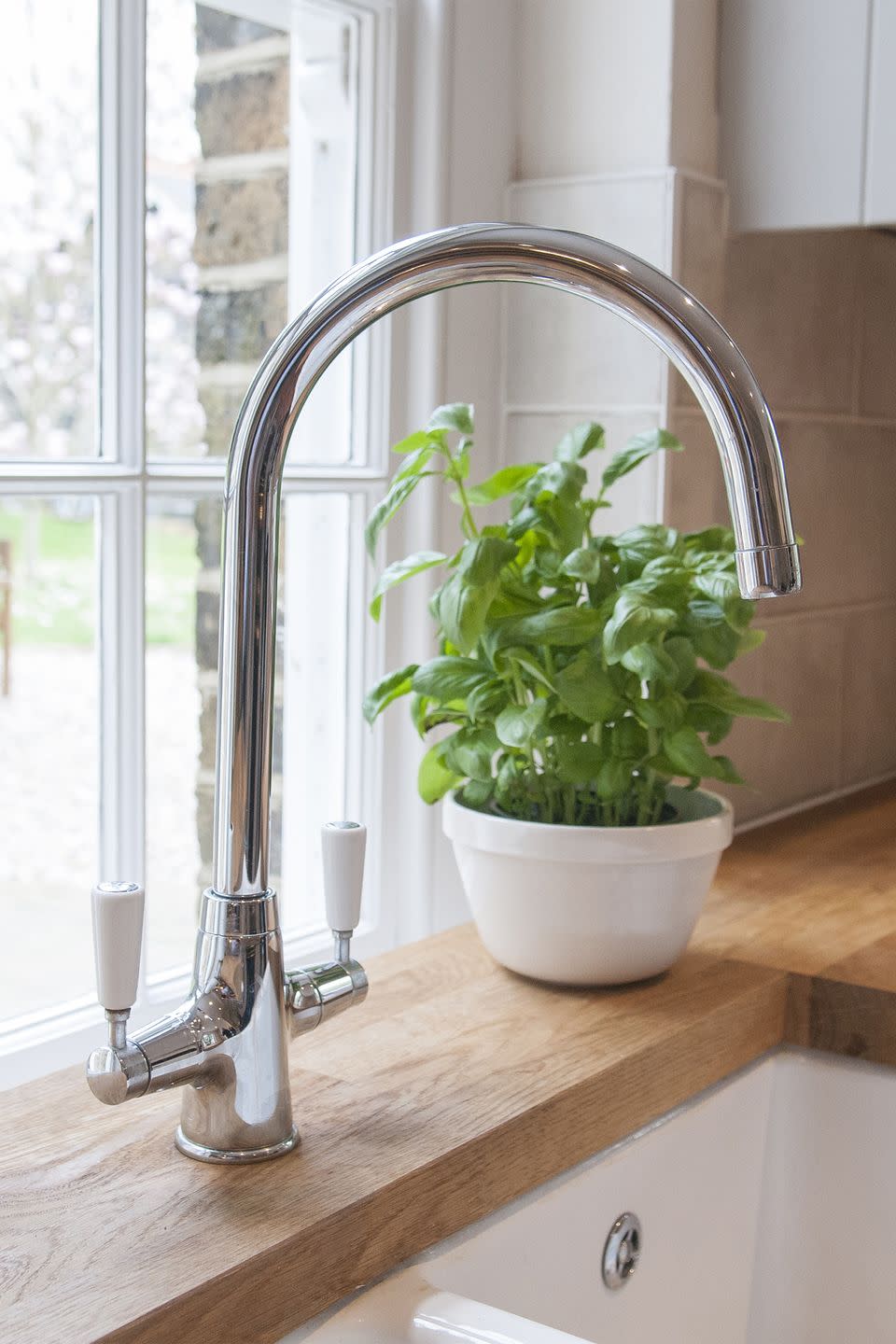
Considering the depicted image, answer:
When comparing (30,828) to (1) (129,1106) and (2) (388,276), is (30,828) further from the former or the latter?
(2) (388,276)

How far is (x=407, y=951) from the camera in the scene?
1.11m

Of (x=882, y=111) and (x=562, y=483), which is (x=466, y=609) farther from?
(x=882, y=111)

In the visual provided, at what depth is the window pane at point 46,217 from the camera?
3.31 ft

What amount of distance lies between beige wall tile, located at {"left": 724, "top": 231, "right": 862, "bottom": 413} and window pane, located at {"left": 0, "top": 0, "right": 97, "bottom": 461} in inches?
24.2

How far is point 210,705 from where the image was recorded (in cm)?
120

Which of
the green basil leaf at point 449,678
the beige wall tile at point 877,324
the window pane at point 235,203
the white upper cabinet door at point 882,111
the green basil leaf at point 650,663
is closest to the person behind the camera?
the green basil leaf at point 650,663

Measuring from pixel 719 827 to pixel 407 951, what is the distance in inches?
10.2

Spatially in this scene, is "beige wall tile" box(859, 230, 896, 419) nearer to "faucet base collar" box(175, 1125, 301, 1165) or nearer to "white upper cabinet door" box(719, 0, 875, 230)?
"white upper cabinet door" box(719, 0, 875, 230)

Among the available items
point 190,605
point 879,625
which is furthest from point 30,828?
point 879,625

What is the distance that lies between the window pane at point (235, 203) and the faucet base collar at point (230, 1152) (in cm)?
54

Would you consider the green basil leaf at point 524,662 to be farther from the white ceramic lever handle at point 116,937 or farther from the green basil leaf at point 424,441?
the white ceramic lever handle at point 116,937

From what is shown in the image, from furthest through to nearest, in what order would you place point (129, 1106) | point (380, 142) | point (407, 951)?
point (380, 142), point (407, 951), point (129, 1106)

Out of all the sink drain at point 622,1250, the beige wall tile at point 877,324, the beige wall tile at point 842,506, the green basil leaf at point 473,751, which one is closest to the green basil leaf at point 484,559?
the green basil leaf at point 473,751

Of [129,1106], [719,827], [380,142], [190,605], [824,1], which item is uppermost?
[824,1]
